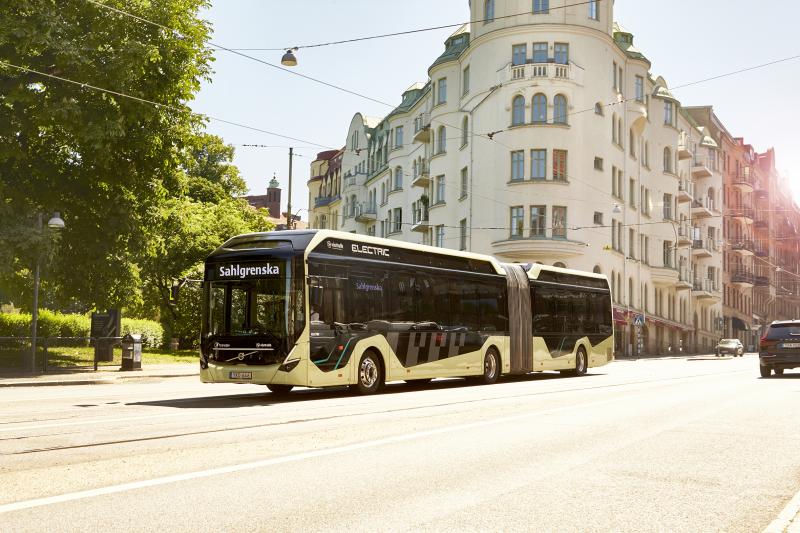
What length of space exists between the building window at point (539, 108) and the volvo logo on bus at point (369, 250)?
32.8 metres

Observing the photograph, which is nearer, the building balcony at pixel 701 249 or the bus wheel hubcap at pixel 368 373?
the bus wheel hubcap at pixel 368 373

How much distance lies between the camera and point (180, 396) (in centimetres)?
1762

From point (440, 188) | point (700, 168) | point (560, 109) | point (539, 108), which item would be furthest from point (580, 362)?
point (700, 168)

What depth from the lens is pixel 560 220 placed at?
49.6m

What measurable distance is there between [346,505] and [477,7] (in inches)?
1985

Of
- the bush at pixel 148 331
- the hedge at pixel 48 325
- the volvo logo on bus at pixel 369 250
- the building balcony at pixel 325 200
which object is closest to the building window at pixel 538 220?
Answer: the bush at pixel 148 331

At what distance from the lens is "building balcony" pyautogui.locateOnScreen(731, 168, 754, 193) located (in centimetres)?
9194

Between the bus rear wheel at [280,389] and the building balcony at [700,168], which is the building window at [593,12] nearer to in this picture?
the building balcony at [700,168]

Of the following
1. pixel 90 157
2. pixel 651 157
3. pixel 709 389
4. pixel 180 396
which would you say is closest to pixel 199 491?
pixel 180 396

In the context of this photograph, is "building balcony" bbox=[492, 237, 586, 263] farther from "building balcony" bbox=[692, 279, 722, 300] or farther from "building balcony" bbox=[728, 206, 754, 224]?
"building balcony" bbox=[728, 206, 754, 224]

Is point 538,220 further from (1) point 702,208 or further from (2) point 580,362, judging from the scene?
(1) point 702,208

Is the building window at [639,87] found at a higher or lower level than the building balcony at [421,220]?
higher

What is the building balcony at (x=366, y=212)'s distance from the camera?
7588 centimetres

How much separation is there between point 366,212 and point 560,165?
28922 mm
